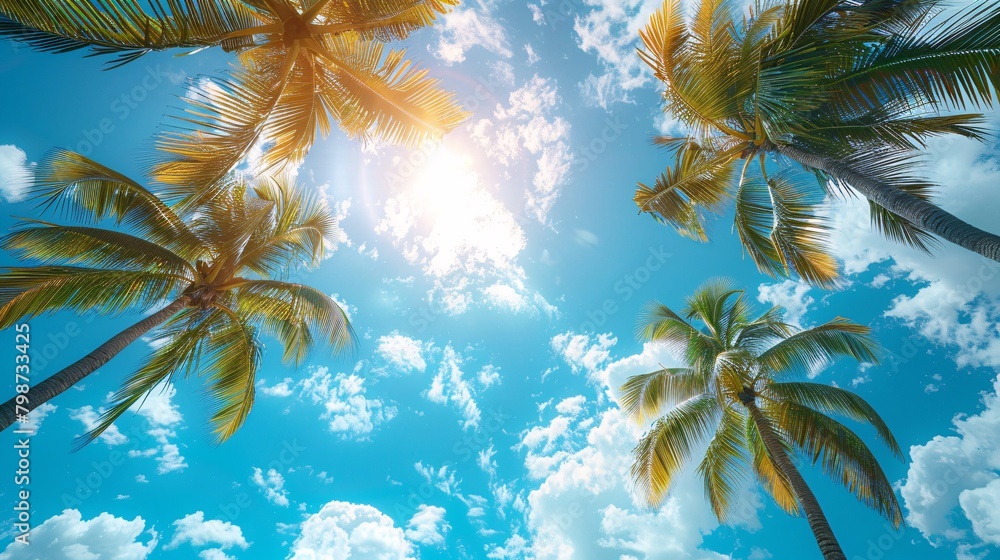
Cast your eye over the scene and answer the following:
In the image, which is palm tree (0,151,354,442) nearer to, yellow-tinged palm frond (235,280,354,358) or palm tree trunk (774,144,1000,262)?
yellow-tinged palm frond (235,280,354,358)

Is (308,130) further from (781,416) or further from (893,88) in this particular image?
(781,416)

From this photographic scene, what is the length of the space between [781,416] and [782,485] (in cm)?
239

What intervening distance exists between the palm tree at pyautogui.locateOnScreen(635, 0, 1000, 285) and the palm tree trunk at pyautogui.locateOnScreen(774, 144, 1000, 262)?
0.01 m

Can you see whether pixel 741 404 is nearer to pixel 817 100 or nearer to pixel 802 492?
pixel 802 492

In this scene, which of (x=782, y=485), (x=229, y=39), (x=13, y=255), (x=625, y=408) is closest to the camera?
(x=229, y=39)

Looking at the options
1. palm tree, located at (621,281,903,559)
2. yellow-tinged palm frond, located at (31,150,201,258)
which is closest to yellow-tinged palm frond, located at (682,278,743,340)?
palm tree, located at (621,281,903,559)

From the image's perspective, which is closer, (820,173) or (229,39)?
(229,39)

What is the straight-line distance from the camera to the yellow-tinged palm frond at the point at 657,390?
1128 cm

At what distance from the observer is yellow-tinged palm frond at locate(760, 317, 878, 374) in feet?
31.6

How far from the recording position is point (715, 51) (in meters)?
7.39

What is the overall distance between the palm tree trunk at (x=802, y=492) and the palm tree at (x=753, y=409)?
2cm

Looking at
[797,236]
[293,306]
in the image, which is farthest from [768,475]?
[293,306]

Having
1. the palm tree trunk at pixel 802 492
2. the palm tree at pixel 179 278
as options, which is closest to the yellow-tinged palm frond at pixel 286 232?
the palm tree at pixel 179 278

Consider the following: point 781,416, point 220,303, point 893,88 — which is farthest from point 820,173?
point 220,303
